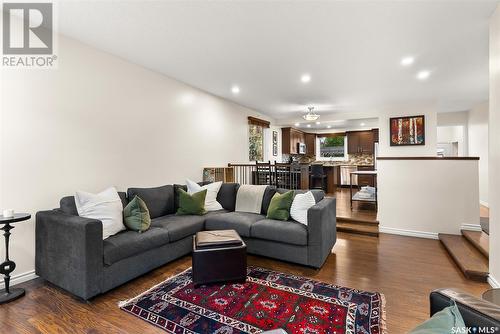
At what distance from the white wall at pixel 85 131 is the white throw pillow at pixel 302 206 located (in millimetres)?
2302

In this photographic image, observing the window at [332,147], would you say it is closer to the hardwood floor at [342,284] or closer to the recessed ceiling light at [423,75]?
the recessed ceiling light at [423,75]

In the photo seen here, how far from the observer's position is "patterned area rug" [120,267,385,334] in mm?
1849

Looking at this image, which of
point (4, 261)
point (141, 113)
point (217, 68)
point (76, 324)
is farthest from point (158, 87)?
point (76, 324)

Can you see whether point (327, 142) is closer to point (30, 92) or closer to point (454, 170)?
point (454, 170)

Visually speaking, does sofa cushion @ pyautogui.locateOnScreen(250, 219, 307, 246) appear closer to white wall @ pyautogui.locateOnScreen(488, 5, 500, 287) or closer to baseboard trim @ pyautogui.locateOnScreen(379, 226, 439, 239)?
white wall @ pyautogui.locateOnScreen(488, 5, 500, 287)

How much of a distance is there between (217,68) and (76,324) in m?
3.51

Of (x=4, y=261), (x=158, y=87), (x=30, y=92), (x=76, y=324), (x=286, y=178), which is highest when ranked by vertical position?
(x=158, y=87)

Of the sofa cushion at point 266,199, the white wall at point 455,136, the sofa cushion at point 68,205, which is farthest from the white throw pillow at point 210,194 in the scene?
the white wall at point 455,136

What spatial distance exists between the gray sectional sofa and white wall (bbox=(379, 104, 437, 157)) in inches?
143

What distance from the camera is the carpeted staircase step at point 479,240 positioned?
3.05m

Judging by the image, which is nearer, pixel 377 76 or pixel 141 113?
pixel 141 113

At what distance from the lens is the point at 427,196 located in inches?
163

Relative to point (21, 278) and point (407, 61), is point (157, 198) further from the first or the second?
point (407, 61)

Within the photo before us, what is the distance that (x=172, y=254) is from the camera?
3018 mm
